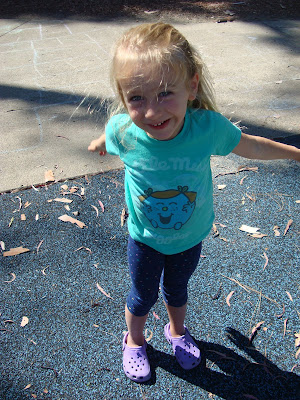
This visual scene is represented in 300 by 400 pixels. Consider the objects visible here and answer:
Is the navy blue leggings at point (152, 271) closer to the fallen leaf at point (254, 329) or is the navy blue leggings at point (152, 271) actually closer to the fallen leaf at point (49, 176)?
the fallen leaf at point (254, 329)

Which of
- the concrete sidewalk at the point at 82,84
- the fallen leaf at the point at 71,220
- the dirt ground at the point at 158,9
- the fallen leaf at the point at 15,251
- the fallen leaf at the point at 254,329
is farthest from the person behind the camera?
the dirt ground at the point at 158,9

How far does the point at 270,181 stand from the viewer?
3.33m

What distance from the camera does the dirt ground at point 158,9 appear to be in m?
7.34

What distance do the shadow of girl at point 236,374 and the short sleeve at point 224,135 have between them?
3.59ft

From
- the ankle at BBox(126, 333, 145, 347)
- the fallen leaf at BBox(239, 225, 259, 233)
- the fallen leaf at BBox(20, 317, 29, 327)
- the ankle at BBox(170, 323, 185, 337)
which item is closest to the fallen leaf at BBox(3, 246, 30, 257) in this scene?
the fallen leaf at BBox(20, 317, 29, 327)

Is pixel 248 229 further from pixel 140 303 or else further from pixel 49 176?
pixel 49 176

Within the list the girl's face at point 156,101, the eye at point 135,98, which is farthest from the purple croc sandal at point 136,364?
the eye at point 135,98

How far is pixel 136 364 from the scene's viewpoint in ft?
6.56

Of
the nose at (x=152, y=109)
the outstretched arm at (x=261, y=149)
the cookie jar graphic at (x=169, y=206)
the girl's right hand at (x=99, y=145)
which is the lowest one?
the cookie jar graphic at (x=169, y=206)

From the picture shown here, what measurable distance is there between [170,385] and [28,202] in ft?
5.95

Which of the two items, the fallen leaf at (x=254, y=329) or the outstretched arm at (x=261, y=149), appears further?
the fallen leaf at (x=254, y=329)

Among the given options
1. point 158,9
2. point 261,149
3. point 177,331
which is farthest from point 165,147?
point 158,9

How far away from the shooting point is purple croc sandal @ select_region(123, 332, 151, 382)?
6.50ft

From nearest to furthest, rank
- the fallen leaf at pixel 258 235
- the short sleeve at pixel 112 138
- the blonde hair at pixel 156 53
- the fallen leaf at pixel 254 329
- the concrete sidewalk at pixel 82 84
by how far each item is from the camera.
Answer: the blonde hair at pixel 156 53
the short sleeve at pixel 112 138
the fallen leaf at pixel 254 329
the fallen leaf at pixel 258 235
the concrete sidewalk at pixel 82 84
